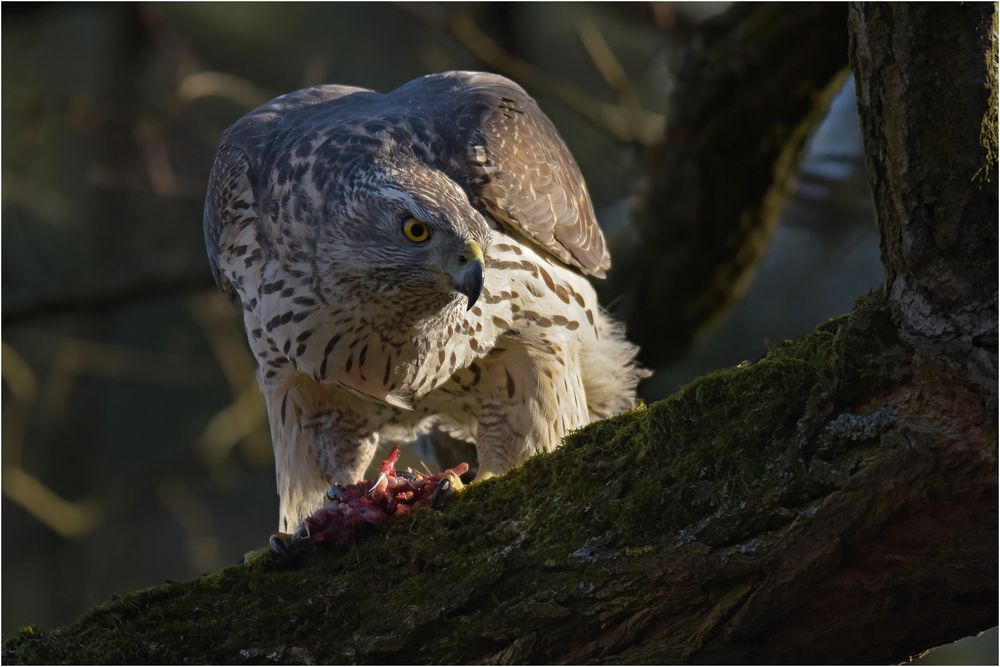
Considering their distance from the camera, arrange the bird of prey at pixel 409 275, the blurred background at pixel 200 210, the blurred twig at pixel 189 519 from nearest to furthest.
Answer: the bird of prey at pixel 409 275, the blurred background at pixel 200 210, the blurred twig at pixel 189 519

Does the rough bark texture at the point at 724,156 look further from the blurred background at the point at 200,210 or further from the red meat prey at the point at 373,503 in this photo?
the red meat prey at the point at 373,503

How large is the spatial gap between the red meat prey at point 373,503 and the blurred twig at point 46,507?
4632 mm

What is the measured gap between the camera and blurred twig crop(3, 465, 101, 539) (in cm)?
780

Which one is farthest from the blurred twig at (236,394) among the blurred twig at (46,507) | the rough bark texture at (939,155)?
the rough bark texture at (939,155)

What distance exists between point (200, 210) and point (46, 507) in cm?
389

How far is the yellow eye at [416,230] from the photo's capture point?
4.16 m

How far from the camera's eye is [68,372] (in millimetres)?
8750

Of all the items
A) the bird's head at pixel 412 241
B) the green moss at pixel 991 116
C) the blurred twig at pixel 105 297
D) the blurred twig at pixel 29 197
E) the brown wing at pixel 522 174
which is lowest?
the green moss at pixel 991 116

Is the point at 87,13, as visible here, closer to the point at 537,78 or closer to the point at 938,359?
the point at 537,78

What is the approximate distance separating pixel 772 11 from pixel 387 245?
110 inches

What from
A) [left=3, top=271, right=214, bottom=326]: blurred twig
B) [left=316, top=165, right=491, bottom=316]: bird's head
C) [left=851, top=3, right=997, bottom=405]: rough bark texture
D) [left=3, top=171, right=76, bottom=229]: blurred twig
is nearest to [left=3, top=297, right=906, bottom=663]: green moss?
[left=851, top=3, right=997, bottom=405]: rough bark texture

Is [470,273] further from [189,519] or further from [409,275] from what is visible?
[189,519]

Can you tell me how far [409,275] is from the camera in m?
4.27

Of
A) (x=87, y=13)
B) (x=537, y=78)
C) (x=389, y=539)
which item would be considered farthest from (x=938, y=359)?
(x=87, y=13)
